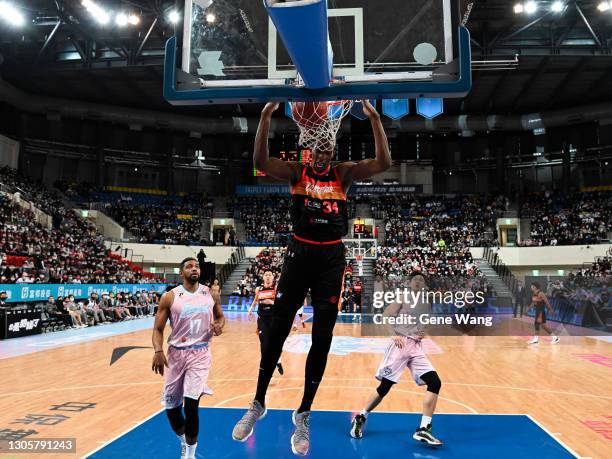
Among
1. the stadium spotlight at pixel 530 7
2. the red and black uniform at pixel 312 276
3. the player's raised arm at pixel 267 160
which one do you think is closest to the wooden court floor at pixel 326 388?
the red and black uniform at pixel 312 276

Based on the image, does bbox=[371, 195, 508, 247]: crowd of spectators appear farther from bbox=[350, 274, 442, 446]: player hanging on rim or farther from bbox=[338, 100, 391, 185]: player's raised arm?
bbox=[338, 100, 391, 185]: player's raised arm

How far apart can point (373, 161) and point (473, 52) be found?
2293cm

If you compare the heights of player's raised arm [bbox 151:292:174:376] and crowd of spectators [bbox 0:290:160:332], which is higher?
player's raised arm [bbox 151:292:174:376]

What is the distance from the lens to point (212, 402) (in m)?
7.13

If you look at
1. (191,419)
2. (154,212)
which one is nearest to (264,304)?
(191,419)

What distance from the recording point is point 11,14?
2106cm

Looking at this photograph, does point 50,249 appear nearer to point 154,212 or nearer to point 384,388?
point 154,212

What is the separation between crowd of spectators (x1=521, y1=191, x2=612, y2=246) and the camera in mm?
29375

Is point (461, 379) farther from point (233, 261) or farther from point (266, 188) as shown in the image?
point (266, 188)

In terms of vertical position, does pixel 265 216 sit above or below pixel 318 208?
above

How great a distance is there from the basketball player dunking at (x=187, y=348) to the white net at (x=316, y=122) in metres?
1.75

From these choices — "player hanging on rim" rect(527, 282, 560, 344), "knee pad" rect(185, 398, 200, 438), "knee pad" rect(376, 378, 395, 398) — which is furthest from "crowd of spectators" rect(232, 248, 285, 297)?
"knee pad" rect(185, 398, 200, 438)

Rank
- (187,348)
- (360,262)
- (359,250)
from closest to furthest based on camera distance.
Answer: (187,348) → (360,262) → (359,250)

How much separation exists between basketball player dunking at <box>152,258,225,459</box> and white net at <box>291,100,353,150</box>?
1755 millimetres
